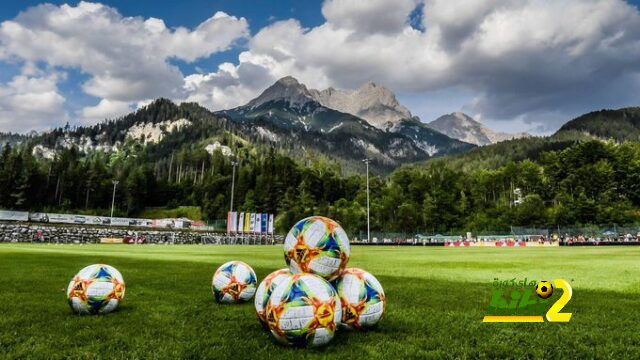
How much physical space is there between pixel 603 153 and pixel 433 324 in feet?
416

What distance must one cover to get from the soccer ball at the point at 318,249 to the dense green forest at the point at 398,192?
100390 millimetres

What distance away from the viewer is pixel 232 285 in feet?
32.7

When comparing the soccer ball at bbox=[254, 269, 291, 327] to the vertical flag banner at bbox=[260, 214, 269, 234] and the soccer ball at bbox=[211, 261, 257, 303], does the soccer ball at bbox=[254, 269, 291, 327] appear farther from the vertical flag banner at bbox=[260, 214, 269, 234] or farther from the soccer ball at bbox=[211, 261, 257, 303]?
the vertical flag banner at bbox=[260, 214, 269, 234]

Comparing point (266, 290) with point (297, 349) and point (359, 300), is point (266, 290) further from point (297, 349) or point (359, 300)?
point (359, 300)

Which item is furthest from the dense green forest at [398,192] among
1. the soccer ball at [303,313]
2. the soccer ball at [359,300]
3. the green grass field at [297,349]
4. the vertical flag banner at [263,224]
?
the soccer ball at [303,313]

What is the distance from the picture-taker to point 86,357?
224 inches

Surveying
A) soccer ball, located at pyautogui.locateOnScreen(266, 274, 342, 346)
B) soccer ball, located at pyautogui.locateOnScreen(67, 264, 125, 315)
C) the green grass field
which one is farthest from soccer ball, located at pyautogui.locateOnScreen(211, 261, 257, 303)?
soccer ball, located at pyautogui.locateOnScreen(266, 274, 342, 346)

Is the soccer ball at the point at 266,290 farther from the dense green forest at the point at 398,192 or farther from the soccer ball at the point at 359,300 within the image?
the dense green forest at the point at 398,192

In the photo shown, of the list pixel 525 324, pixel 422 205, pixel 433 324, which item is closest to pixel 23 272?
pixel 433 324

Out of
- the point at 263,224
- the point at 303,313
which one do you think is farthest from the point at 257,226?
the point at 303,313

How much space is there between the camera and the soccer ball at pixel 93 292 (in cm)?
858

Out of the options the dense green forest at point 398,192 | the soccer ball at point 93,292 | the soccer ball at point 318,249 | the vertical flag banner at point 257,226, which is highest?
the dense green forest at point 398,192

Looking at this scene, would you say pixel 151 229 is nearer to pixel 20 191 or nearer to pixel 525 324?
pixel 20 191

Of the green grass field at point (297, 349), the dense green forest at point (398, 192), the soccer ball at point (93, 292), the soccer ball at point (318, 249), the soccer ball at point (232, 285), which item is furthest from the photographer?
the dense green forest at point (398, 192)
